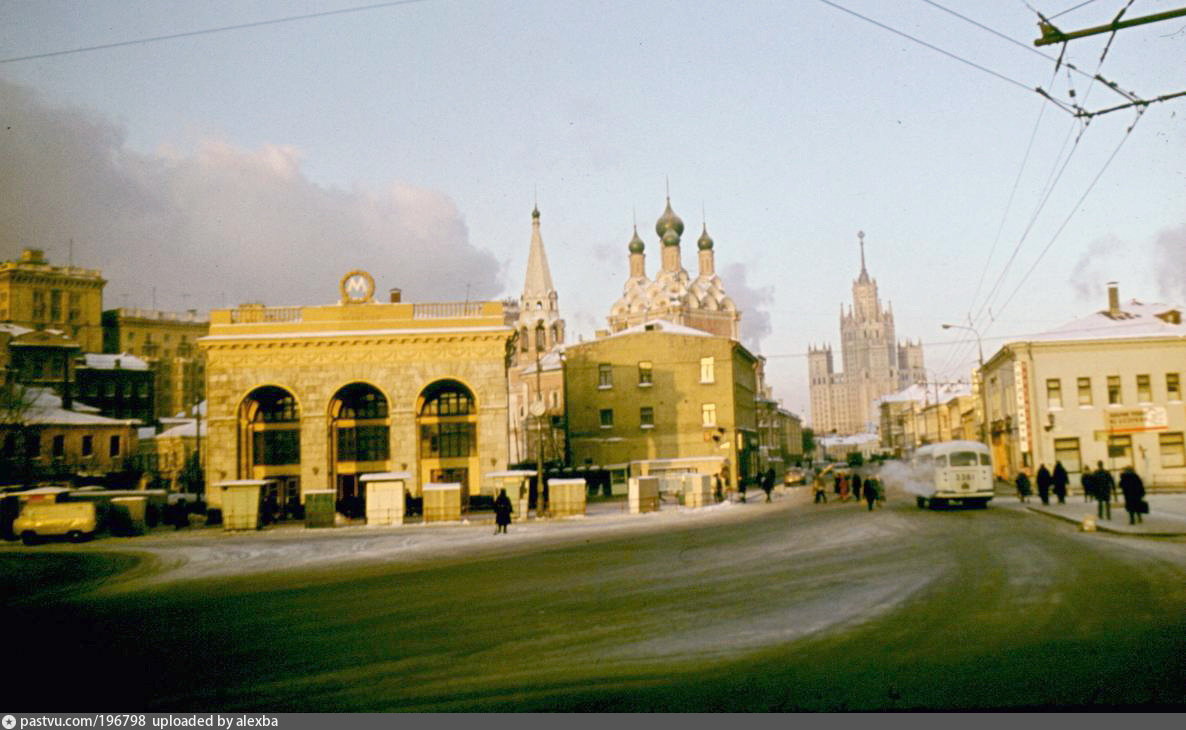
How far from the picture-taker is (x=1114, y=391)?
137ft

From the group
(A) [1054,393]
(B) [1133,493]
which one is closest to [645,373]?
(A) [1054,393]

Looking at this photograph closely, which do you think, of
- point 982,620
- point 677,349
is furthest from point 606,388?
point 982,620

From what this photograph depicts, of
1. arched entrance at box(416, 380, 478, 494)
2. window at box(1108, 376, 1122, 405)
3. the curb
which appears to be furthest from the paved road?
window at box(1108, 376, 1122, 405)

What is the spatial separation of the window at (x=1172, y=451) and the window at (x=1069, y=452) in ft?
12.2

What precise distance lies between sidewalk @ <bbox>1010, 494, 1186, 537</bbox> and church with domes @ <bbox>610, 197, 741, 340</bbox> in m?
87.3

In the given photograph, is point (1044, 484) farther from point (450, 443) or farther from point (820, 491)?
point (450, 443)

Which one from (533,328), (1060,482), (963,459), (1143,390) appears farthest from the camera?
(533,328)

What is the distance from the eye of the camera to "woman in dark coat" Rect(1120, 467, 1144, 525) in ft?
72.4

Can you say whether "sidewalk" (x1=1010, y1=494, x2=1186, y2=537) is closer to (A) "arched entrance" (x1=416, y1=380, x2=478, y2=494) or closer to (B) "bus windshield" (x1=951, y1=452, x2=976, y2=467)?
(B) "bus windshield" (x1=951, y1=452, x2=976, y2=467)

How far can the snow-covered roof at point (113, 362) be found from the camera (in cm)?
7862

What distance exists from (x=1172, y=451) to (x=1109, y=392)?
11.5 ft

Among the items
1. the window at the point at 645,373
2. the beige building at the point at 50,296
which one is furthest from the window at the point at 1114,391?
the beige building at the point at 50,296

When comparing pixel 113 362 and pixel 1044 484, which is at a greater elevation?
pixel 113 362

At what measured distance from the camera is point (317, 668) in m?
9.42
